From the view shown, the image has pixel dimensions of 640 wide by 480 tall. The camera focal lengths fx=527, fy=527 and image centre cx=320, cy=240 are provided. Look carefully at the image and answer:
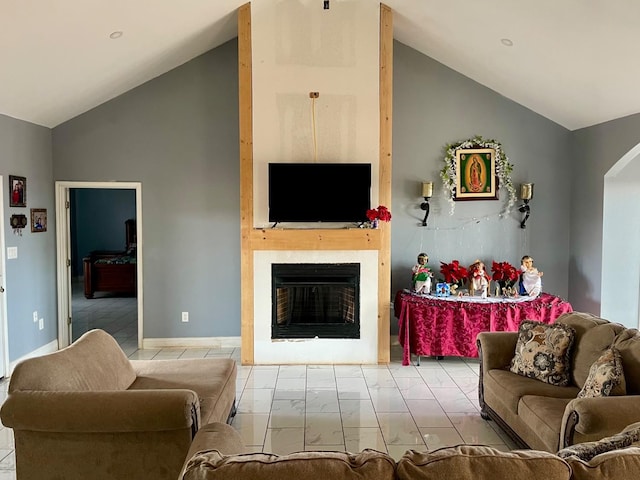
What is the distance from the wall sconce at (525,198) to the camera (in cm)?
605

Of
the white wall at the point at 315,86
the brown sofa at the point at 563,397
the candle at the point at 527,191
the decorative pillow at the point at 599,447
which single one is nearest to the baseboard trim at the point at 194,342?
the white wall at the point at 315,86

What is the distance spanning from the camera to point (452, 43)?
17.6 ft

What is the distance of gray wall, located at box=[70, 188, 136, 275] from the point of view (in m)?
11.8

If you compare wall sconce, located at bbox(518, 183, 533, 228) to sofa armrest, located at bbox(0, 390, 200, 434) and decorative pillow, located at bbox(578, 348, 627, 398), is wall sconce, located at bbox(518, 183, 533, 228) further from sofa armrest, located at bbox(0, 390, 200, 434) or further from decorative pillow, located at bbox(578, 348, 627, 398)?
sofa armrest, located at bbox(0, 390, 200, 434)

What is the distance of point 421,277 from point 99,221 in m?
8.70

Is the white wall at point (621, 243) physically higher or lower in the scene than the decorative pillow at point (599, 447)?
higher

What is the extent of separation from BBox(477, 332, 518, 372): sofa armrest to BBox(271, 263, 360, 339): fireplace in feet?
5.93

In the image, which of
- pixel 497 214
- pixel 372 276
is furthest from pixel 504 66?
pixel 372 276

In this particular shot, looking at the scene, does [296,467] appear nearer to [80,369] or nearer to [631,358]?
[80,369]

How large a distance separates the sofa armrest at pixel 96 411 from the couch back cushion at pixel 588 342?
244cm

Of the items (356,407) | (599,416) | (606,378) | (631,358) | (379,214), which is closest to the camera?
(599,416)

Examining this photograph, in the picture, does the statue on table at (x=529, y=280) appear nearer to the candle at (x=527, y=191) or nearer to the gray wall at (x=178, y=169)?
the candle at (x=527, y=191)

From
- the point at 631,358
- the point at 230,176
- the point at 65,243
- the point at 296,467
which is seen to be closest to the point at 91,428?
the point at 296,467

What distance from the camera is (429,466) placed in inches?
59.8
